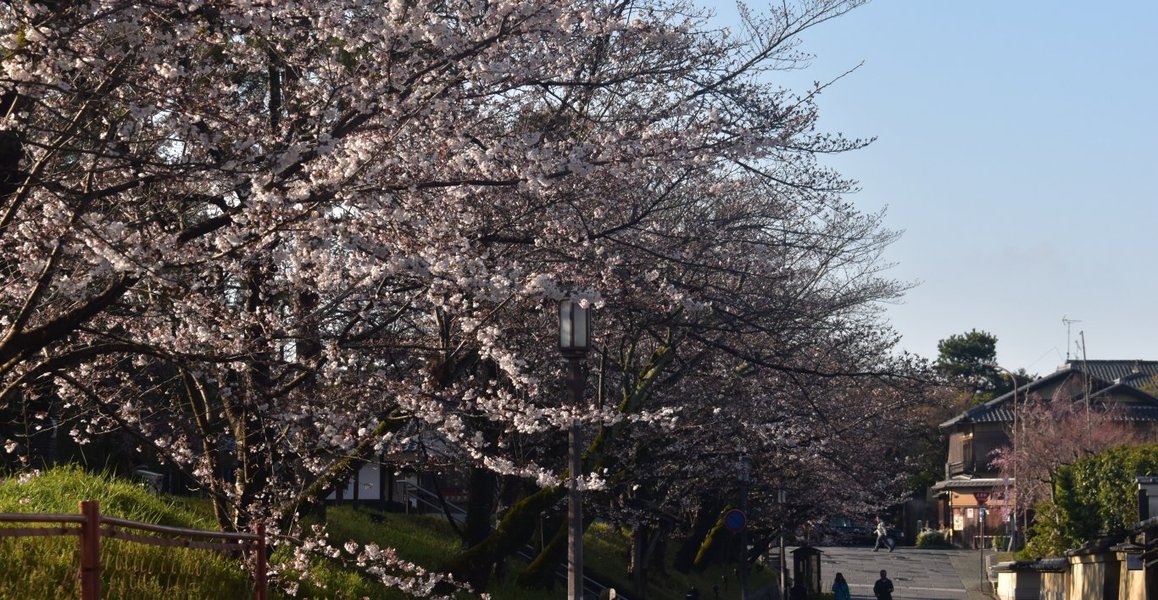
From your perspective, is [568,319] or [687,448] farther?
[687,448]

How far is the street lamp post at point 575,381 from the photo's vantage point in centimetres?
1295

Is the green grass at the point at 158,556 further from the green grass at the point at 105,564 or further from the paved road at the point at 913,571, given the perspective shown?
the paved road at the point at 913,571

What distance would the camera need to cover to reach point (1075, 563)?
32.6 meters

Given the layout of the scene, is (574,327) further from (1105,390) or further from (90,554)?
(1105,390)

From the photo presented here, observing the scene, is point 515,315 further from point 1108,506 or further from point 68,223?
point 1108,506

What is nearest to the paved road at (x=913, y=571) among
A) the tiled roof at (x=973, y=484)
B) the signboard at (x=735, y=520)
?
the tiled roof at (x=973, y=484)

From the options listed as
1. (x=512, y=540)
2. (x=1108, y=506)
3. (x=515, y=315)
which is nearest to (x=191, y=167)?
(x=515, y=315)

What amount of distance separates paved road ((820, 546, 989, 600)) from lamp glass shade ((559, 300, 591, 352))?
105 ft

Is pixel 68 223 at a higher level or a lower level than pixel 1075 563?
higher

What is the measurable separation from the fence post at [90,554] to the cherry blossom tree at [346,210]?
149 centimetres

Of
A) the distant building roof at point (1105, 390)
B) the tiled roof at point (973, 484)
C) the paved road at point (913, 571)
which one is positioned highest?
the distant building roof at point (1105, 390)

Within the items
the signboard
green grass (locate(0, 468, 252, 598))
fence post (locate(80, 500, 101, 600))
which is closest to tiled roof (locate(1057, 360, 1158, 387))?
the signboard

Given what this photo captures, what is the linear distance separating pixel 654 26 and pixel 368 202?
15.0 feet

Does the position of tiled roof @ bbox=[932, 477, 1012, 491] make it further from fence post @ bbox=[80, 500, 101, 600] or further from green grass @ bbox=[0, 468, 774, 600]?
fence post @ bbox=[80, 500, 101, 600]
